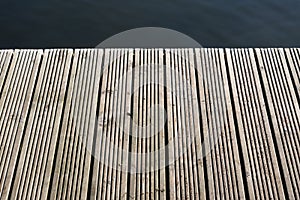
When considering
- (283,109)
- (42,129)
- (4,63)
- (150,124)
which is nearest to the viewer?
(42,129)

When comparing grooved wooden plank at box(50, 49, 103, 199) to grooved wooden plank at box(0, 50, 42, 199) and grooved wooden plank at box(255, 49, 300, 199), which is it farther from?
grooved wooden plank at box(255, 49, 300, 199)

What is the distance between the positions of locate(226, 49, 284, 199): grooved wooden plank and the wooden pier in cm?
1

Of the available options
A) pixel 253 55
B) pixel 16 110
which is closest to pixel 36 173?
pixel 16 110

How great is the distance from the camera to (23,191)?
13.4 ft

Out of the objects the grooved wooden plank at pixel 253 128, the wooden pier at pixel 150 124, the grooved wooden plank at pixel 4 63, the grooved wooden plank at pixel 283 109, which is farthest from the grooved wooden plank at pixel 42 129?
the grooved wooden plank at pixel 283 109

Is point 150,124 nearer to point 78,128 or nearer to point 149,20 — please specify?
point 78,128

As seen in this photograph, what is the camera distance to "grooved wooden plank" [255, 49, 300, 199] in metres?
4.31

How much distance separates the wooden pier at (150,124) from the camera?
4.17 metres

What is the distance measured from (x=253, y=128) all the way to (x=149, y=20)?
13.3 feet

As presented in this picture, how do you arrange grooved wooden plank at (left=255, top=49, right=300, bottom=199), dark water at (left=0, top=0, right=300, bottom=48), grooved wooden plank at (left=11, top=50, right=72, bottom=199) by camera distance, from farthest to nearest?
dark water at (left=0, top=0, right=300, bottom=48) → grooved wooden plank at (left=255, top=49, right=300, bottom=199) → grooved wooden plank at (left=11, top=50, right=72, bottom=199)

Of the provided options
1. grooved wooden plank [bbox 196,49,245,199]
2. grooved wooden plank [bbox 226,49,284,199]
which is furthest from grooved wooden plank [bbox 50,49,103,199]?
grooved wooden plank [bbox 226,49,284,199]

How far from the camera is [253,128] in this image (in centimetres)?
473

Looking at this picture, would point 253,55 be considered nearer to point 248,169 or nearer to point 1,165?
point 248,169

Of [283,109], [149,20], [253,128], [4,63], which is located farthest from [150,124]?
[149,20]
